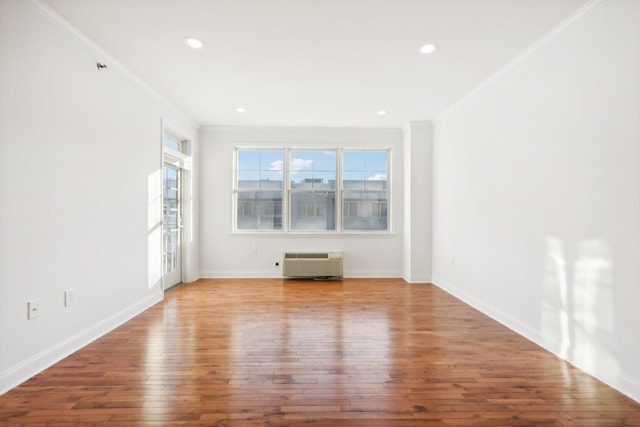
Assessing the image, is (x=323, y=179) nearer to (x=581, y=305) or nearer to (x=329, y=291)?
(x=329, y=291)

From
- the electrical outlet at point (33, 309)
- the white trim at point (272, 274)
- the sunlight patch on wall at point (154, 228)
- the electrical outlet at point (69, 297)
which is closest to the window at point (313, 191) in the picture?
the white trim at point (272, 274)

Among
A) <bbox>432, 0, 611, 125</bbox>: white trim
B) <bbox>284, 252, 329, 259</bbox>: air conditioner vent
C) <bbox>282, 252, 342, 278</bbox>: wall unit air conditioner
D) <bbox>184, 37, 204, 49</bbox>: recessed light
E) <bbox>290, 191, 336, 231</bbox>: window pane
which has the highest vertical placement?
<bbox>184, 37, 204, 49</bbox>: recessed light

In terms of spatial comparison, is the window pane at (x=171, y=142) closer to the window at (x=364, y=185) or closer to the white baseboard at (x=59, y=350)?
the white baseboard at (x=59, y=350)

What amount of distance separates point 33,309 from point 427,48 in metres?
3.53

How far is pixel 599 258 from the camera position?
2.11m

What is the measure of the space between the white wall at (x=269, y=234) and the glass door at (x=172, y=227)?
482 mm

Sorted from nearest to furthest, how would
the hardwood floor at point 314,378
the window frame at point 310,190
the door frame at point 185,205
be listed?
the hardwood floor at point 314,378 → the door frame at point 185,205 → the window frame at point 310,190

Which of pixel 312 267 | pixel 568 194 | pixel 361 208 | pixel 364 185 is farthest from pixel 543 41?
pixel 312 267

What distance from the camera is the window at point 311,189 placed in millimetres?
5418

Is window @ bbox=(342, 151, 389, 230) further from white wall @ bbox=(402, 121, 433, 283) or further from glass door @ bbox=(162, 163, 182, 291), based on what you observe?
glass door @ bbox=(162, 163, 182, 291)

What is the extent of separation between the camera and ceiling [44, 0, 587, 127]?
7.25 feet

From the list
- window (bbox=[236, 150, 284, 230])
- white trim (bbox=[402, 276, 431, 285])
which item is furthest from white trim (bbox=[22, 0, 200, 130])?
white trim (bbox=[402, 276, 431, 285])

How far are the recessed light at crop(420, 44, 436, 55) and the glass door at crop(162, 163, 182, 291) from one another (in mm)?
3318

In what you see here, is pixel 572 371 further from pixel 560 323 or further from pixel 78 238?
pixel 78 238
